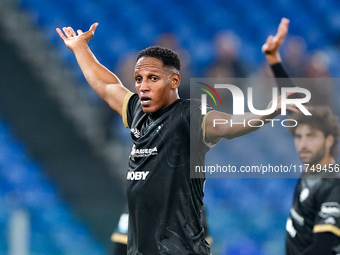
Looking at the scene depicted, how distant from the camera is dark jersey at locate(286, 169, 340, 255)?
129 inches

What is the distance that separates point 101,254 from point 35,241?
32.4 inches

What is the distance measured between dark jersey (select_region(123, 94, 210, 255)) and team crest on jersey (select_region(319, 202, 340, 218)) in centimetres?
77

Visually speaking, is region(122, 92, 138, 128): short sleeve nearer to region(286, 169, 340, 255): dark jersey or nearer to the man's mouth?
the man's mouth

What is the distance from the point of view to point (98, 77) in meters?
3.54

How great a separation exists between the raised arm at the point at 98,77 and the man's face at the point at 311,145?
3.85 ft

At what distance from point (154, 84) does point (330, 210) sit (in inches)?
46.8

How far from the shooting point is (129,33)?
264 inches

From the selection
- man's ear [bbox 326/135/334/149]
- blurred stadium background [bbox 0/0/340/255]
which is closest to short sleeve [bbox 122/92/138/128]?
man's ear [bbox 326/135/334/149]

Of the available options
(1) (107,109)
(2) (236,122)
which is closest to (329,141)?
(2) (236,122)

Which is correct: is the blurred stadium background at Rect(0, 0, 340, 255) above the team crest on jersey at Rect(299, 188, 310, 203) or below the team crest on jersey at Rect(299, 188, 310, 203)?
above

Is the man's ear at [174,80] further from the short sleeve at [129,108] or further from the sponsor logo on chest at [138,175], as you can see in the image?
the sponsor logo on chest at [138,175]

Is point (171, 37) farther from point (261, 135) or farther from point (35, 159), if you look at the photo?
point (35, 159)

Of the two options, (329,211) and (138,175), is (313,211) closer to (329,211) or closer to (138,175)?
(329,211)

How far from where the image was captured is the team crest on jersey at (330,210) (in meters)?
3.26
